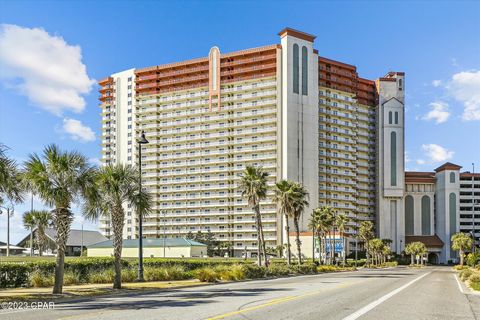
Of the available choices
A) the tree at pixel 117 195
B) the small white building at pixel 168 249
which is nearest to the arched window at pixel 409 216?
the small white building at pixel 168 249

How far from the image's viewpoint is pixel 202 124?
142750 mm

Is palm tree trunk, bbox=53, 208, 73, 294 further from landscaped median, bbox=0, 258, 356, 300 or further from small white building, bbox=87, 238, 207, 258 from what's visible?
small white building, bbox=87, 238, 207, 258

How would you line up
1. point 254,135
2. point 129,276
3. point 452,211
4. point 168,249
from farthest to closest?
1. point 452,211
2. point 254,135
3. point 168,249
4. point 129,276

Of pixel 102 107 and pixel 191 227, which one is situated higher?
pixel 102 107

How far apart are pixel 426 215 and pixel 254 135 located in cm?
6620

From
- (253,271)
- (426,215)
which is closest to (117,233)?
(253,271)

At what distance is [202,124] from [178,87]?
43.3 ft

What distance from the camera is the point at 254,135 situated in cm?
13650

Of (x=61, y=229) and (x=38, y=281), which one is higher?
(x=61, y=229)

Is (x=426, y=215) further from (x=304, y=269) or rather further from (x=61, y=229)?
(x=61, y=229)

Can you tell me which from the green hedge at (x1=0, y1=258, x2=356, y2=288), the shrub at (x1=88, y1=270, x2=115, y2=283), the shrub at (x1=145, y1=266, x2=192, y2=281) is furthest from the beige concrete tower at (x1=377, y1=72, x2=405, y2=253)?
the shrub at (x1=88, y1=270, x2=115, y2=283)

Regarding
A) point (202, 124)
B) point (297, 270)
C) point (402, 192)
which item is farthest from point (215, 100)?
point (297, 270)

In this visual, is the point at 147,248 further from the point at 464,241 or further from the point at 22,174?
the point at 22,174

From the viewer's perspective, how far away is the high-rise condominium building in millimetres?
133875
